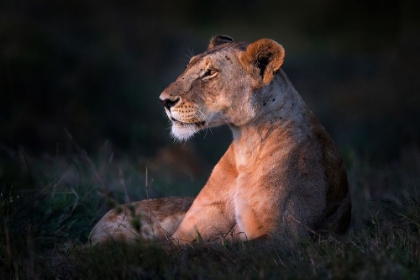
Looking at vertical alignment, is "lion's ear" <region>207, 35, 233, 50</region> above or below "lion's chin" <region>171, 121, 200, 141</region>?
above

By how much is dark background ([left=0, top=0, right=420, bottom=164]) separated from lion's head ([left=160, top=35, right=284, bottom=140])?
12.6ft

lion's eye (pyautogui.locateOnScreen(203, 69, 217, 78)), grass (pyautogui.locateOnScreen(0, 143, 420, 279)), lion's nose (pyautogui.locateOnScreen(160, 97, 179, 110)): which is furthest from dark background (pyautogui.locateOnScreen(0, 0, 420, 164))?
lion's nose (pyautogui.locateOnScreen(160, 97, 179, 110))

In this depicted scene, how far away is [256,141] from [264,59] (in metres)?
0.55

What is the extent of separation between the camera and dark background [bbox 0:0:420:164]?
45.9ft

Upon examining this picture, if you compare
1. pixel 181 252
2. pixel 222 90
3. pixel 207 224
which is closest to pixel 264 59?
pixel 222 90

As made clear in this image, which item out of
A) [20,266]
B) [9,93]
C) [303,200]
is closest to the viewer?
[20,266]

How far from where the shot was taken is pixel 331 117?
1717cm

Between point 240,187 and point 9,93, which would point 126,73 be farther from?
point 240,187

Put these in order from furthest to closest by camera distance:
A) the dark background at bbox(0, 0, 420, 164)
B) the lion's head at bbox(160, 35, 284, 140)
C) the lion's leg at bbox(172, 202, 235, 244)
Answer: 1. the dark background at bbox(0, 0, 420, 164)
2. the lion's leg at bbox(172, 202, 235, 244)
3. the lion's head at bbox(160, 35, 284, 140)

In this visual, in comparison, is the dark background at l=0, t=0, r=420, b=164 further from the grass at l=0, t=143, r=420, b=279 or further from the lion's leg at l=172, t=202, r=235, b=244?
the lion's leg at l=172, t=202, r=235, b=244

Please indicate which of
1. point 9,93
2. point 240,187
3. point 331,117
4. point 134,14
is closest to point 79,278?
point 240,187

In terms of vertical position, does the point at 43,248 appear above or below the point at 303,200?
→ below

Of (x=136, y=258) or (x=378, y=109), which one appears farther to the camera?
(x=378, y=109)

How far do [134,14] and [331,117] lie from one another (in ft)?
36.7
